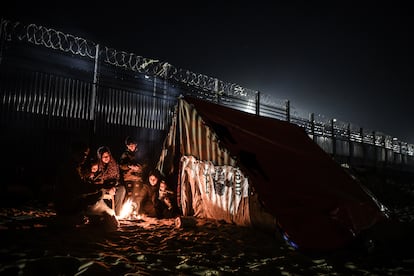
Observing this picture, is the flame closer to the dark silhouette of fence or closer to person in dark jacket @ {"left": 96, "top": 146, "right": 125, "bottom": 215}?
person in dark jacket @ {"left": 96, "top": 146, "right": 125, "bottom": 215}

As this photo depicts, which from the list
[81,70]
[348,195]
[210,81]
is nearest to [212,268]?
[348,195]

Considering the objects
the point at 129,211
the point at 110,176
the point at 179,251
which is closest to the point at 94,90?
the point at 110,176

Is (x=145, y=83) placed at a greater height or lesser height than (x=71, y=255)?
greater

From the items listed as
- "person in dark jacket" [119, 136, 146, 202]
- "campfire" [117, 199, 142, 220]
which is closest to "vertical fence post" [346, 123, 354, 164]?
"person in dark jacket" [119, 136, 146, 202]

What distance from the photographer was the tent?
4.77 m

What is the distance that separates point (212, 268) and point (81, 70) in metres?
7.43

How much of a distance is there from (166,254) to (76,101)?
6.35 m

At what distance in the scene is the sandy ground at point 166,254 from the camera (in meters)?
3.28

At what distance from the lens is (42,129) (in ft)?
26.6

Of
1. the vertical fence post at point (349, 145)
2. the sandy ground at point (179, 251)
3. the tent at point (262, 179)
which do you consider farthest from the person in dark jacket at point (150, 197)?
the vertical fence post at point (349, 145)

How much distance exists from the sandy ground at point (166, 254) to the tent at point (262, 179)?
0.39 metres

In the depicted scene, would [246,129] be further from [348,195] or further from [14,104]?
[14,104]

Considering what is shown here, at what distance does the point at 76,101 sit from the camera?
28.3ft

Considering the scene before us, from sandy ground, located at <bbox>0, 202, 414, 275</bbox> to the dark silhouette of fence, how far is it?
2958 mm
